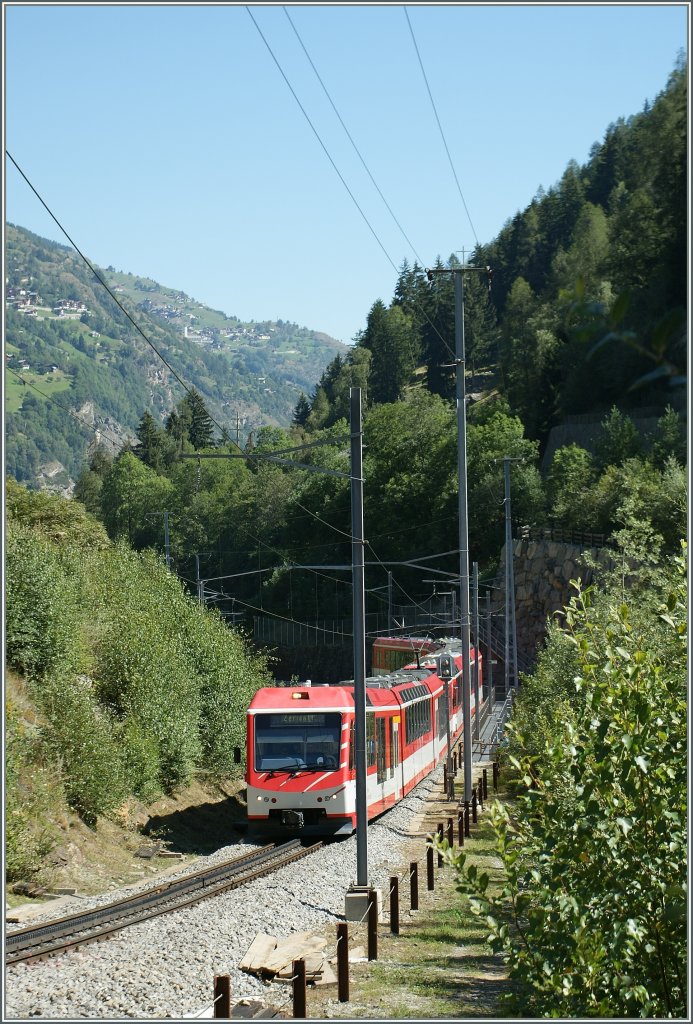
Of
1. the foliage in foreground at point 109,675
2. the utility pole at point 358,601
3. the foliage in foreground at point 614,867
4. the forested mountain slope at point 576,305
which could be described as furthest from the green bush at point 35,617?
the foliage in foreground at point 614,867

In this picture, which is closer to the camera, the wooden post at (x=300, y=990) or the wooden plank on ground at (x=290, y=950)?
the wooden post at (x=300, y=990)

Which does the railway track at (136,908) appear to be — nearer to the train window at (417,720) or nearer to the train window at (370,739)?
the train window at (370,739)

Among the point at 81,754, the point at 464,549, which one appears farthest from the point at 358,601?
the point at 464,549

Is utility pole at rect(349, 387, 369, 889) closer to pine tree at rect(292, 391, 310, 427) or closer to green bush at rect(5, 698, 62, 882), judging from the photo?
green bush at rect(5, 698, 62, 882)

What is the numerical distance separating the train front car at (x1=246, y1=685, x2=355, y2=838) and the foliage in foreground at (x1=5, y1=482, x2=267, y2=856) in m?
3.44

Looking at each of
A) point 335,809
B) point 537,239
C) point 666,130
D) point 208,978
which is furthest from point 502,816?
point 537,239

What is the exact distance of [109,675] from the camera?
31.3m

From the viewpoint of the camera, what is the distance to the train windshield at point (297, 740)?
78.8 feet

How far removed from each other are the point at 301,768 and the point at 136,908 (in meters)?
8.03

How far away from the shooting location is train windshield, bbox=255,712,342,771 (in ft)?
78.8

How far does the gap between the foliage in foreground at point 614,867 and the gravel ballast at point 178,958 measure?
4.73m

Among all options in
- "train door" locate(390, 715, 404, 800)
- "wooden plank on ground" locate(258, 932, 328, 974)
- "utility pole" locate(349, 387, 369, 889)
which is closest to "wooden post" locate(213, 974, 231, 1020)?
"wooden plank on ground" locate(258, 932, 328, 974)

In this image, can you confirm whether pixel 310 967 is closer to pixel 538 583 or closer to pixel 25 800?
pixel 25 800

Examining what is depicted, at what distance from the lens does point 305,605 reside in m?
93.8
